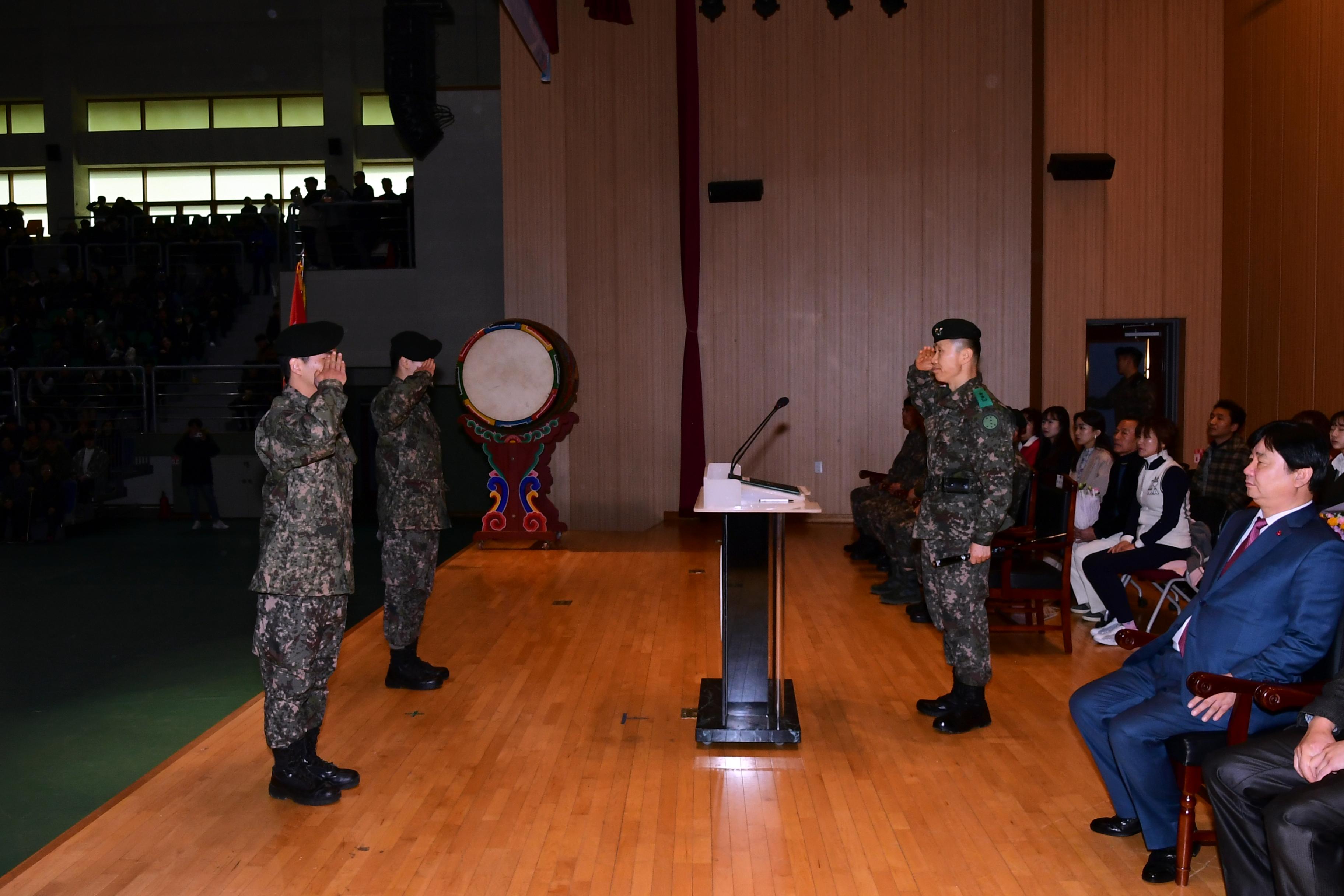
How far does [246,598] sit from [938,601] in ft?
15.5

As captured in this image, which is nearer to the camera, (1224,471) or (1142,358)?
(1224,471)

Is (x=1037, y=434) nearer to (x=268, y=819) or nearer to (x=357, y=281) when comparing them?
(x=268, y=819)

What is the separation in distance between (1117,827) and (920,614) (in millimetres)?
2667

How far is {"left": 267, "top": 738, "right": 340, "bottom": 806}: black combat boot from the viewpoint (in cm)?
315

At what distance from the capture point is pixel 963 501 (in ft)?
12.0

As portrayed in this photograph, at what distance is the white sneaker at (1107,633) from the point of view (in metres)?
4.99

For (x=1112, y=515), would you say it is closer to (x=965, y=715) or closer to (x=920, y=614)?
(x=920, y=614)

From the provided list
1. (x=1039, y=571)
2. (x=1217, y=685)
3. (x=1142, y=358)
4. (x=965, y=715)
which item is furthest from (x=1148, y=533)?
(x=1142, y=358)

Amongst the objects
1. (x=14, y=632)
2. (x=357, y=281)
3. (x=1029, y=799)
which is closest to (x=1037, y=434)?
(x=1029, y=799)

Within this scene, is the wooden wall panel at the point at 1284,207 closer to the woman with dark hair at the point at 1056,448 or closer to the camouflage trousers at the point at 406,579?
the woman with dark hair at the point at 1056,448

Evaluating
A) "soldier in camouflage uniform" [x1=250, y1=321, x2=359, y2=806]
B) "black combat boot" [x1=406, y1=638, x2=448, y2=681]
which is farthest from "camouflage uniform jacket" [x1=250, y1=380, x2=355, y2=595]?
"black combat boot" [x1=406, y1=638, x2=448, y2=681]

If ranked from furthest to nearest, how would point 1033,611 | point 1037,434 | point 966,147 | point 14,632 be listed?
point 966,147
point 1037,434
point 14,632
point 1033,611

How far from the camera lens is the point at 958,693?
381 centimetres

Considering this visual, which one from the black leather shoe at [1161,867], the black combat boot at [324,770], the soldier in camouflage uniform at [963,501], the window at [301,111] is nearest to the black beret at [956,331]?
the soldier in camouflage uniform at [963,501]
